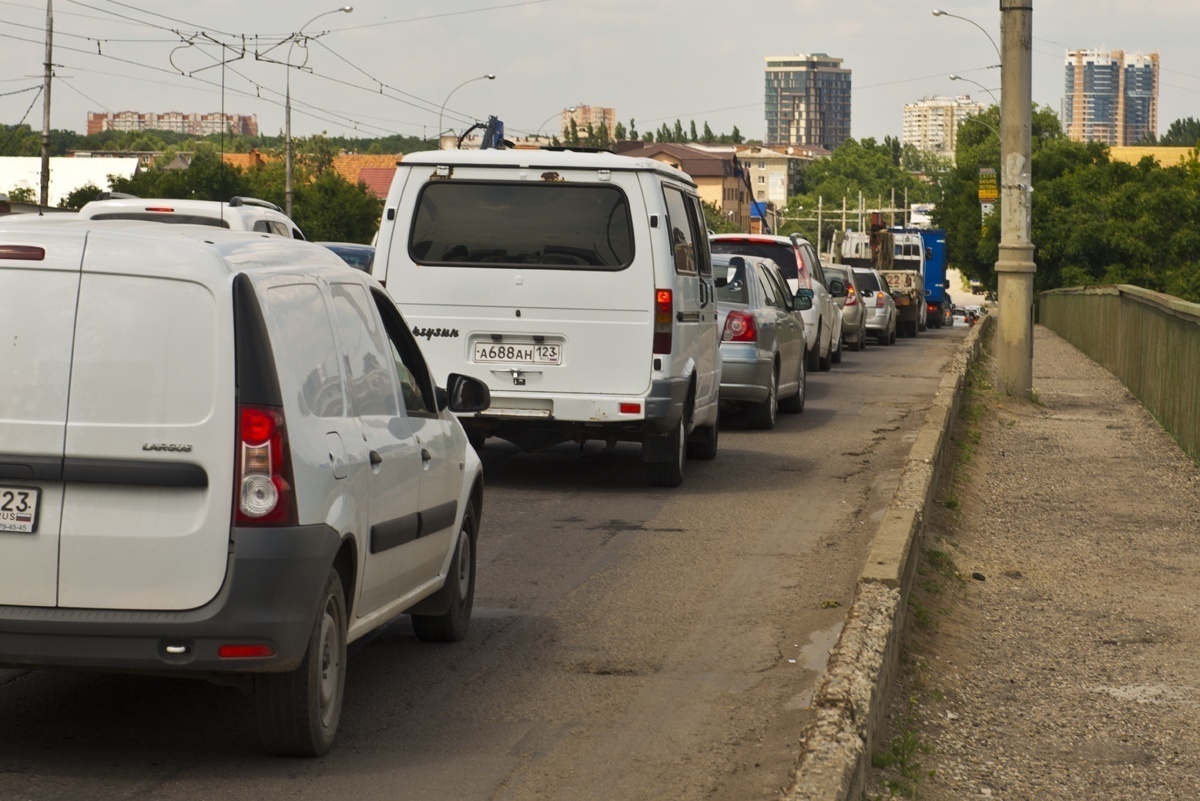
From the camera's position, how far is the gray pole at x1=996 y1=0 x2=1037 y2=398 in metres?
18.7

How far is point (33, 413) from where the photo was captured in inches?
198

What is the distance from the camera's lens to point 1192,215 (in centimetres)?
6406

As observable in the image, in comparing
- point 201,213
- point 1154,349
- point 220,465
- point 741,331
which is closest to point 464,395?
point 220,465

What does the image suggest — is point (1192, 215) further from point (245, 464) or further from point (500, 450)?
point (245, 464)

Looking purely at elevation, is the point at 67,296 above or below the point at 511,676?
above

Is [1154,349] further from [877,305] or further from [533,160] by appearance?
[877,305]

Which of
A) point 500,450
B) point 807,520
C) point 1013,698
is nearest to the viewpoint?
point 1013,698

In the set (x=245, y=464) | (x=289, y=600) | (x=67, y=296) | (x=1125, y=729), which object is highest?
(x=67, y=296)

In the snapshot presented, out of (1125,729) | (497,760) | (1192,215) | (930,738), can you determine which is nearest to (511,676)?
(497,760)

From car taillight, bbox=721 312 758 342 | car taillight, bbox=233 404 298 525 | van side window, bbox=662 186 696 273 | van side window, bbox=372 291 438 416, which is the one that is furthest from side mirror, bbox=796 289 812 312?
car taillight, bbox=233 404 298 525

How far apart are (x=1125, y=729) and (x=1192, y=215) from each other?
61578 millimetres

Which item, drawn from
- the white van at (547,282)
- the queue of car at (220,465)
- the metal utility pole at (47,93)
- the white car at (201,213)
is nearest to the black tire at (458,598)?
the queue of car at (220,465)

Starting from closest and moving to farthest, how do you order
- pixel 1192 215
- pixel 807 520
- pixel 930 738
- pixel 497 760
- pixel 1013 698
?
pixel 497 760 < pixel 930 738 < pixel 1013 698 < pixel 807 520 < pixel 1192 215

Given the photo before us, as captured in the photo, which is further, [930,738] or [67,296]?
[930,738]
